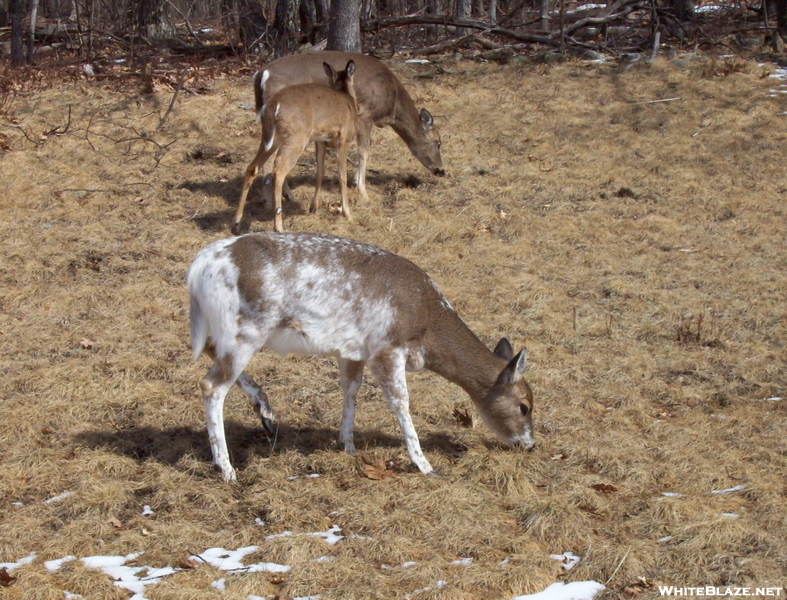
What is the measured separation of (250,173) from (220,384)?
17.8ft

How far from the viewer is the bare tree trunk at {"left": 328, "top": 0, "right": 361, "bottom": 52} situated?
50.0 ft

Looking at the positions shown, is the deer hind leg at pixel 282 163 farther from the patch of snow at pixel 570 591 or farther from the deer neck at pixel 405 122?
the patch of snow at pixel 570 591

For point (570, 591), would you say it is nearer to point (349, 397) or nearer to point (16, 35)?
point (349, 397)

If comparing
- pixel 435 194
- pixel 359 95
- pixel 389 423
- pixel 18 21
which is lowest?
pixel 389 423

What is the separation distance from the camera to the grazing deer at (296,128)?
11.0m

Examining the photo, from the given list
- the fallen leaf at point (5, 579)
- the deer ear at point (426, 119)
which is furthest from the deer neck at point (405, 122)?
the fallen leaf at point (5, 579)

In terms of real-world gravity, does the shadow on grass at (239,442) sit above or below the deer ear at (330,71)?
below

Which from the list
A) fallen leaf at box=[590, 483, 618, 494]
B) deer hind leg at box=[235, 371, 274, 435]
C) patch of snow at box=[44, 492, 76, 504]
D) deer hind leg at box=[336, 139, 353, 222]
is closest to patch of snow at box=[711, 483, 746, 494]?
fallen leaf at box=[590, 483, 618, 494]

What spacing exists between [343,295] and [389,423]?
5.02ft

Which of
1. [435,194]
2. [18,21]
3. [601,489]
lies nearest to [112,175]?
[435,194]

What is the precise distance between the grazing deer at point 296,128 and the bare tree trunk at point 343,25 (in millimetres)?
3781

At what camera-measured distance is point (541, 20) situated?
2033 cm

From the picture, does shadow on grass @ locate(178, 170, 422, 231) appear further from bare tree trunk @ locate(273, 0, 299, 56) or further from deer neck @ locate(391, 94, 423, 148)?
bare tree trunk @ locate(273, 0, 299, 56)

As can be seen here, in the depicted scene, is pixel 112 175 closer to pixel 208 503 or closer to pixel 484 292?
pixel 484 292
